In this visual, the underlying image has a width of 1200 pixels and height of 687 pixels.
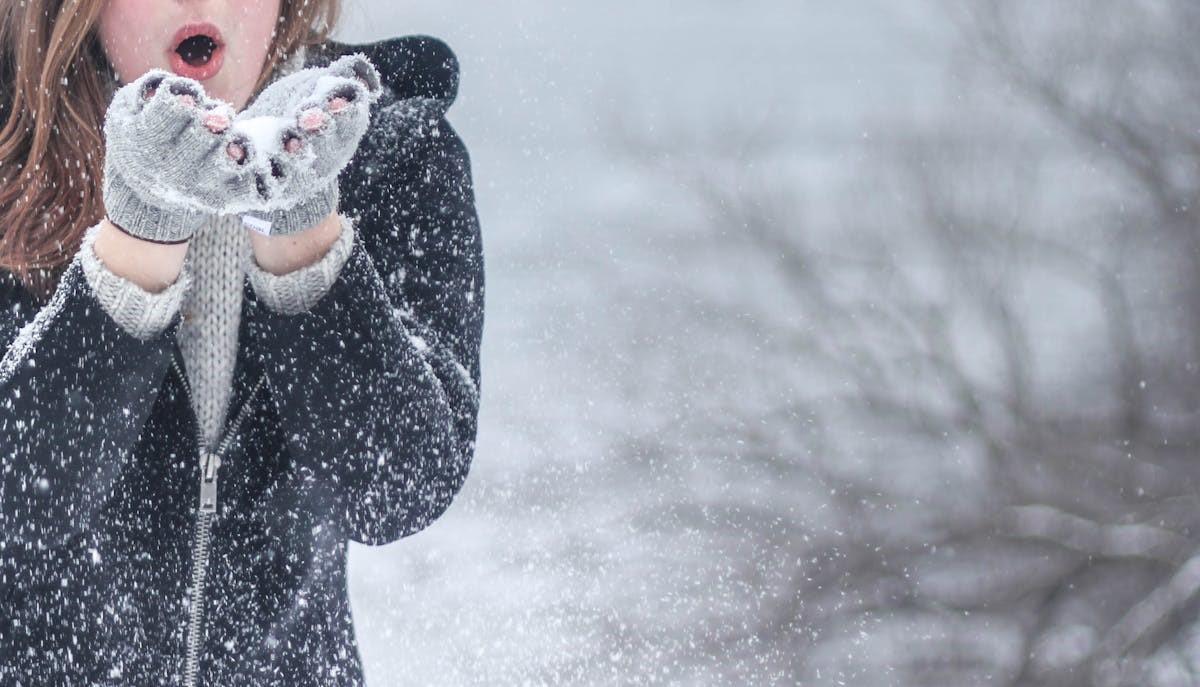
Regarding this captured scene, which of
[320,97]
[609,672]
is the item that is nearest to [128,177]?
[320,97]

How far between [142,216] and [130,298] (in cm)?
6

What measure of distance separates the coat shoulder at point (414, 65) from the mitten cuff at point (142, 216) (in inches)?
12.7

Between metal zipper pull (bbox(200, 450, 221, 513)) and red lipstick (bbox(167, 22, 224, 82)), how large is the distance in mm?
265

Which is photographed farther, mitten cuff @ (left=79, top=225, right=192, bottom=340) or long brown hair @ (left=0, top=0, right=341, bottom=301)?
long brown hair @ (left=0, top=0, right=341, bottom=301)

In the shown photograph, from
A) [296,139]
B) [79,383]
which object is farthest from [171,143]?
[79,383]

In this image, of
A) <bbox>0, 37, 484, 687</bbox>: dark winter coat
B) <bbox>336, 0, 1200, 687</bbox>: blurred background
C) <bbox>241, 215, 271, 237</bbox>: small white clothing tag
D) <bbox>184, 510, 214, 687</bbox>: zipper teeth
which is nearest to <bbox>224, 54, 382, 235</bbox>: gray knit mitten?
<bbox>241, 215, 271, 237</bbox>: small white clothing tag

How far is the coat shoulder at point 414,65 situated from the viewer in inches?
Answer: 47.6

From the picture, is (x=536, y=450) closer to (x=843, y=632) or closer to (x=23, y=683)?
(x=843, y=632)

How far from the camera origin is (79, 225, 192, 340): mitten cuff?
3.08 feet

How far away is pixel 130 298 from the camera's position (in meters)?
0.94

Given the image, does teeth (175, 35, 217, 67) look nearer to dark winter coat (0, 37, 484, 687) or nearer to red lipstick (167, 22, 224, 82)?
red lipstick (167, 22, 224, 82)

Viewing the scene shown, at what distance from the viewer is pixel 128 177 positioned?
89 centimetres

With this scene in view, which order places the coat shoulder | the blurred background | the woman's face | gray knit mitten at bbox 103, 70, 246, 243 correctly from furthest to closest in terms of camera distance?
1. the blurred background
2. the coat shoulder
3. the woman's face
4. gray knit mitten at bbox 103, 70, 246, 243

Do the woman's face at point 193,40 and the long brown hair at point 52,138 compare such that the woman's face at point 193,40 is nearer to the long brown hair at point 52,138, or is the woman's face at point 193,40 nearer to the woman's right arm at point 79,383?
the long brown hair at point 52,138
